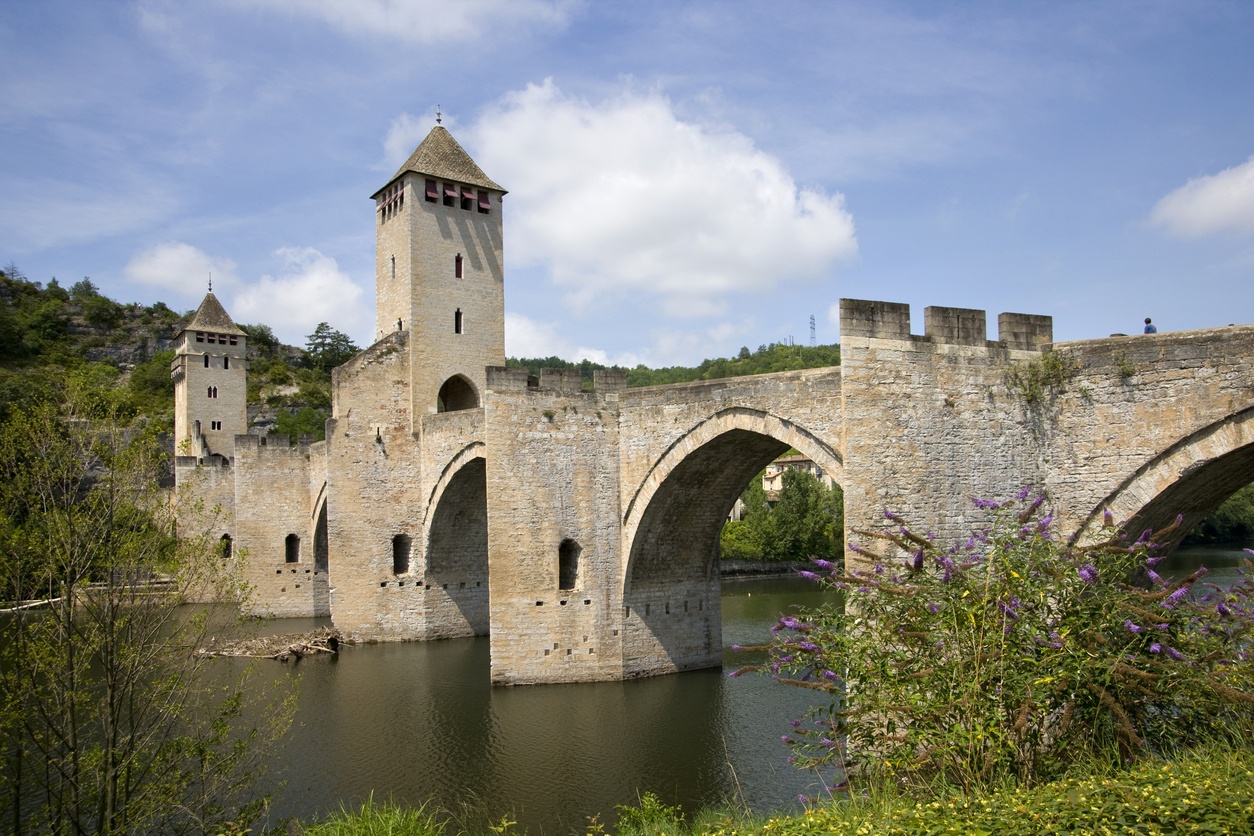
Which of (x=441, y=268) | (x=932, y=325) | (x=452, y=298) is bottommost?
(x=932, y=325)

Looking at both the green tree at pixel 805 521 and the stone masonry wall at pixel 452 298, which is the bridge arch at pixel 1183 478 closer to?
the stone masonry wall at pixel 452 298

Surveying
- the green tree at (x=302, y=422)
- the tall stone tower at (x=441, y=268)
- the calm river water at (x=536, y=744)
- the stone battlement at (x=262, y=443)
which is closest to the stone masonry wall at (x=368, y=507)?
the tall stone tower at (x=441, y=268)

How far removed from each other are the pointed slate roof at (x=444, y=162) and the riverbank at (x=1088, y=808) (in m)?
19.5

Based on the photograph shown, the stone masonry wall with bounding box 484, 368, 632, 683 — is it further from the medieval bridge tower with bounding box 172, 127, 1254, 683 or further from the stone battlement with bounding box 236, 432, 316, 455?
the stone battlement with bounding box 236, 432, 316, 455

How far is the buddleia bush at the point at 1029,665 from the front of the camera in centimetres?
626

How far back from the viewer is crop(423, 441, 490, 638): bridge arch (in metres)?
21.1

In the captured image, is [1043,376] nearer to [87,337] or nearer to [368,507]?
[368,507]

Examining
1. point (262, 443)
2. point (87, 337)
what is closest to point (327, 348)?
Answer: point (87, 337)

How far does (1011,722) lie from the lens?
6.41 metres

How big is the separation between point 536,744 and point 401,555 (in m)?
10.1

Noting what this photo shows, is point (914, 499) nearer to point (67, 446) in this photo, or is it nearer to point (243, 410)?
point (67, 446)

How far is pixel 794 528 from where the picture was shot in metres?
40.1

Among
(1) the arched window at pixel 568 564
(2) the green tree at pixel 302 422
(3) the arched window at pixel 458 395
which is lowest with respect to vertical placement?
(1) the arched window at pixel 568 564

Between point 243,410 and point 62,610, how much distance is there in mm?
39635
